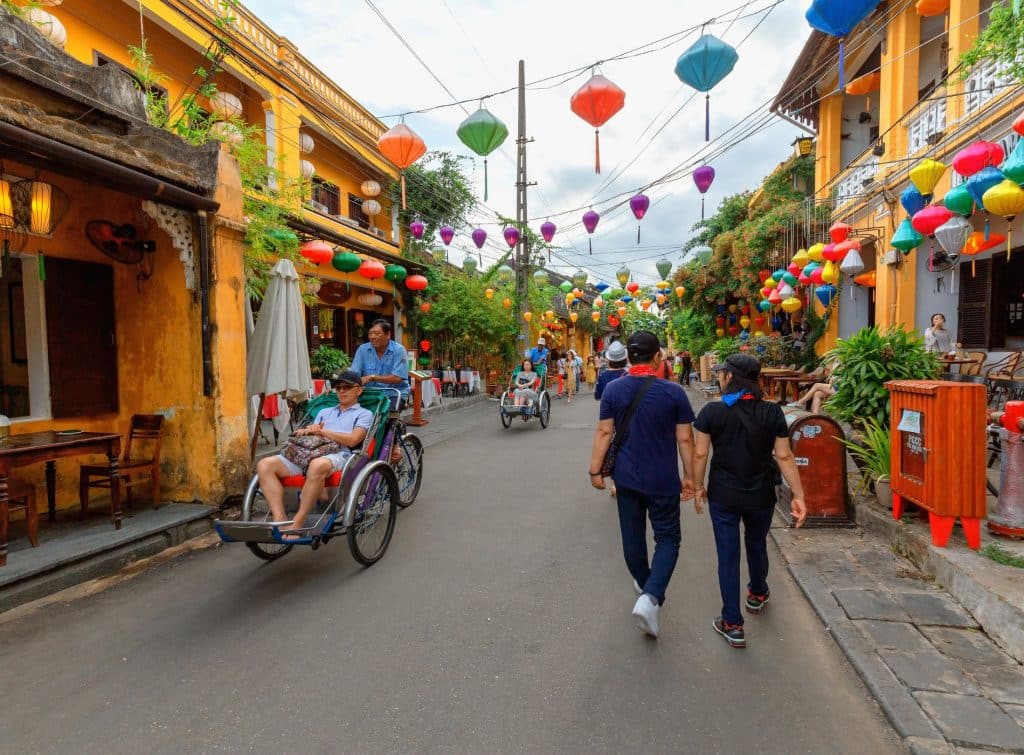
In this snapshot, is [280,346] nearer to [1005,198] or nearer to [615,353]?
[615,353]

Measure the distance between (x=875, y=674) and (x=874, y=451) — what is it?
2.98m

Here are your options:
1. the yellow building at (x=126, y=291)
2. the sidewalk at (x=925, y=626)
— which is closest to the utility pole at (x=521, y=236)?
the yellow building at (x=126, y=291)

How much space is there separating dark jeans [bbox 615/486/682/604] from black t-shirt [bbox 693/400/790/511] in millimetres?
294

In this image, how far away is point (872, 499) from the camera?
5.07m

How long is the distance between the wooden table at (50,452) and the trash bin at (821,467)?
19.0 ft

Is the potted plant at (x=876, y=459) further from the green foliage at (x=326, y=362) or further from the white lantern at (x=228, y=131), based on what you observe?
the green foliage at (x=326, y=362)

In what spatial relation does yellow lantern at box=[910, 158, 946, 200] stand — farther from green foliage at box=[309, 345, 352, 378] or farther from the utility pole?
the utility pole

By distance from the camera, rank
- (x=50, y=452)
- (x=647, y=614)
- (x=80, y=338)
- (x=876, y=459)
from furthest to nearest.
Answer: (x=80, y=338), (x=876, y=459), (x=50, y=452), (x=647, y=614)

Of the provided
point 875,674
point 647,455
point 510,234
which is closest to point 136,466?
point 647,455

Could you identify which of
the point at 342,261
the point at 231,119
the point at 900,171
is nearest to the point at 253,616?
the point at 231,119

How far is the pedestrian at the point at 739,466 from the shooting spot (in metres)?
3.06

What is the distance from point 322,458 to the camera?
3.94 m

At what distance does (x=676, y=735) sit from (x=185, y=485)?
4975mm

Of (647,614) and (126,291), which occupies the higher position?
(126,291)
